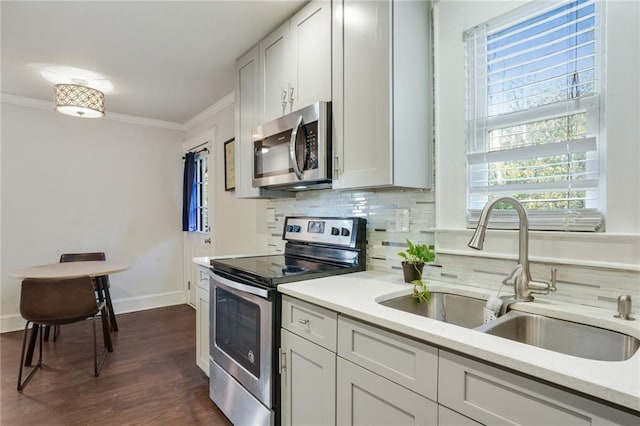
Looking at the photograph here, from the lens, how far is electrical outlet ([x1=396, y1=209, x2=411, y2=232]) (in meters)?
1.75

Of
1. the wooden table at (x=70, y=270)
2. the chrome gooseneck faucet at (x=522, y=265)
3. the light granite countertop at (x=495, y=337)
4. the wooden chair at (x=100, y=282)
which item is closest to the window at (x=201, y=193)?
the wooden chair at (x=100, y=282)

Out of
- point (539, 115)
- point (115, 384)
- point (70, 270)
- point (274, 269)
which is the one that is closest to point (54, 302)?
point (70, 270)

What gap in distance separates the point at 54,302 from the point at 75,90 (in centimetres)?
162

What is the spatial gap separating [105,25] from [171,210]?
2.69 m

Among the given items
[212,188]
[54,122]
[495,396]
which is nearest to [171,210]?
[212,188]

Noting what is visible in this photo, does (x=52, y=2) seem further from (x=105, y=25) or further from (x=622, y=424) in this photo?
(x=622, y=424)

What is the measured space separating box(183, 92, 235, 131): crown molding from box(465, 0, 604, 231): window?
244cm

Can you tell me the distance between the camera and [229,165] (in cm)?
338

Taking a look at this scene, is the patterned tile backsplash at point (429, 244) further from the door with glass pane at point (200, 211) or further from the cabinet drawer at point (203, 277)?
the door with glass pane at point (200, 211)

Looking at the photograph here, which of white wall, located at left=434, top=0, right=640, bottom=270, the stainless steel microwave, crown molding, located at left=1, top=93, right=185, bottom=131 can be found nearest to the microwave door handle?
the stainless steel microwave

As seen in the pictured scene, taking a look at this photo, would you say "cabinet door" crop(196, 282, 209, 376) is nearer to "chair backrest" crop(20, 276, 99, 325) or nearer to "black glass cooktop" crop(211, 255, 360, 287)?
"black glass cooktop" crop(211, 255, 360, 287)

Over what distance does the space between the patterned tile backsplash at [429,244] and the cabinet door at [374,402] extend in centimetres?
64

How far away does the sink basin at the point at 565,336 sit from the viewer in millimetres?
991

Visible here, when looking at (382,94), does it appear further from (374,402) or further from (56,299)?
(56,299)
